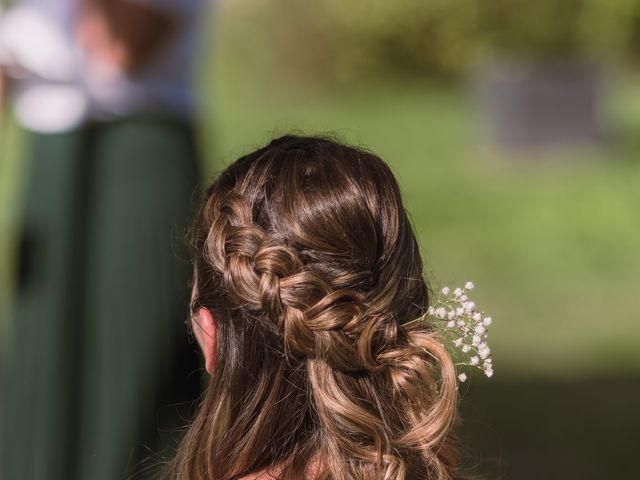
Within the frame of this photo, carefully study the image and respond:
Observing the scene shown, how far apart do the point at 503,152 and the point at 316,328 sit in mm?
6574

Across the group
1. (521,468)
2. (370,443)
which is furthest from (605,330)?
(370,443)

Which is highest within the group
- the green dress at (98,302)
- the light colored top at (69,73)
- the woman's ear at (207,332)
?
the light colored top at (69,73)

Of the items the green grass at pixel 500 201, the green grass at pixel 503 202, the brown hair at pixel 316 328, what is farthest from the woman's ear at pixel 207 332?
the green grass at pixel 503 202

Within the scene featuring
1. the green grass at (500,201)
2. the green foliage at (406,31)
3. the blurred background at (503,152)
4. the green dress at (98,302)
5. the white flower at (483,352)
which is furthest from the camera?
the green foliage at (406,31)

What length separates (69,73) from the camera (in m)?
2.78

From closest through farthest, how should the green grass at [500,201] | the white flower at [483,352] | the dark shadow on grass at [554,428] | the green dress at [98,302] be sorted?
the white flower at [483,352] → the green dress at [98,302] → the dark shadow on grass at [554,428] → the green grass at [500,201]

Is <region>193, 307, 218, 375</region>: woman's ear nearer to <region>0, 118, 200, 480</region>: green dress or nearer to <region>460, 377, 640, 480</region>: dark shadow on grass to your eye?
<region>0, 118, 200, 480</region>: green dress

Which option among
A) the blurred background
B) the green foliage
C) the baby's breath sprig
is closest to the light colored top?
the blurred background

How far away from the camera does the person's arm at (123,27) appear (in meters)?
2.76

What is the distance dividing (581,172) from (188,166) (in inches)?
206

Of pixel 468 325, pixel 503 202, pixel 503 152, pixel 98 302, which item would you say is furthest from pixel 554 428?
pixel 503 152

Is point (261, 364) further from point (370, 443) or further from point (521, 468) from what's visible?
point (521, 468)

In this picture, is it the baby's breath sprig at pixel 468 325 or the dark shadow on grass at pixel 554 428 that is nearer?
the baby's breath sprig at pixel 468 325

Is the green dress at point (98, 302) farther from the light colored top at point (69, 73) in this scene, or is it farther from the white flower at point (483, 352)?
the white flower at point (483, 352)
